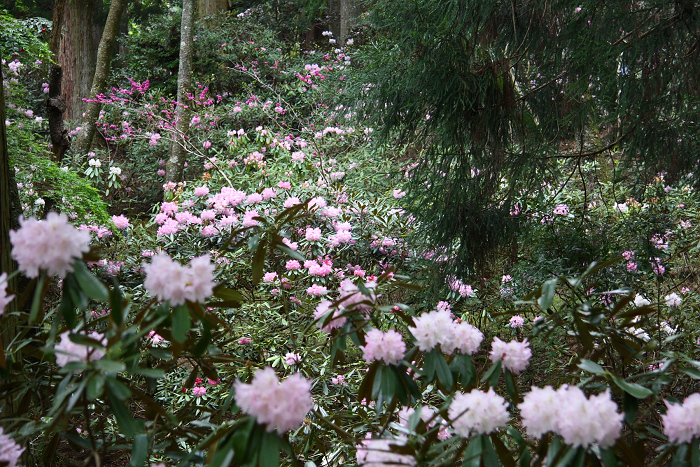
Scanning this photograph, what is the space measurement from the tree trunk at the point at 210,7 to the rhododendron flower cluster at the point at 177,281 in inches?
356

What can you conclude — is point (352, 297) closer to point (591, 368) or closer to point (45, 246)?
point (591, 368)

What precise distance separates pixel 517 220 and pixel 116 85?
7533 millimetres

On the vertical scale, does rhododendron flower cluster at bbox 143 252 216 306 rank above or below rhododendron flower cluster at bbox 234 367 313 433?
above

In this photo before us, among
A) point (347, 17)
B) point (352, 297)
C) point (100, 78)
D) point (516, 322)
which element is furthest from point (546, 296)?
point (347, 17)

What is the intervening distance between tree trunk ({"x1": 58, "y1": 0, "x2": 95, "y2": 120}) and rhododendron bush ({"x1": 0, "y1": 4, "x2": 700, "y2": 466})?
87 cm

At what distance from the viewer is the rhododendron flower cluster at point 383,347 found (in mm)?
1080

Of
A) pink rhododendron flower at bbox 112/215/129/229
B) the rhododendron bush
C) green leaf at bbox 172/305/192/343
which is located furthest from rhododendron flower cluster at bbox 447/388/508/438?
pink rhododendron flower at bbox 112/215/129/229

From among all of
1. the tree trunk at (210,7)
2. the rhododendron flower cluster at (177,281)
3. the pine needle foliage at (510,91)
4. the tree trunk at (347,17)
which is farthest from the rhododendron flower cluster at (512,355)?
the tree trunk at (210,7)

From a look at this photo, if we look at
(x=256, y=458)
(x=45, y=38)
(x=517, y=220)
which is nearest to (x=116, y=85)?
(x=45, y=38)

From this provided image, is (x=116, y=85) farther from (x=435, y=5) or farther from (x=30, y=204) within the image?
(x=435, y=5)

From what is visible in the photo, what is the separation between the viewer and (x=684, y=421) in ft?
2.75

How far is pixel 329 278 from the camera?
290 centimetres

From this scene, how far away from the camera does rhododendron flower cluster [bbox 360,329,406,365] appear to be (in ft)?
3.54

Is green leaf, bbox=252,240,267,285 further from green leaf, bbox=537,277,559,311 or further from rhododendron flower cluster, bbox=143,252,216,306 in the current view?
A: green leaf, bbox=537,277,559,311
